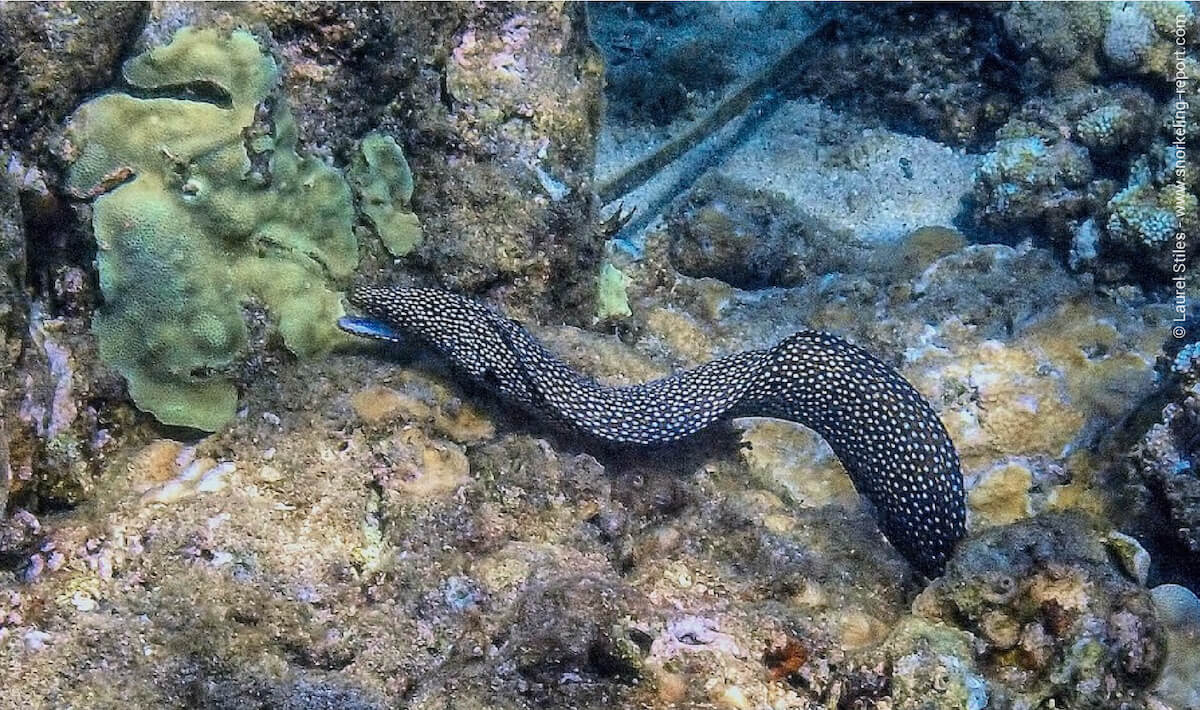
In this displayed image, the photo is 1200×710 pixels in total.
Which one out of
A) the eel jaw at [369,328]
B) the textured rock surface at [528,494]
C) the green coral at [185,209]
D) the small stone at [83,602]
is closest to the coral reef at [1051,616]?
the textured rock surface at [528,494]

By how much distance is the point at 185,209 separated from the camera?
14.3ft

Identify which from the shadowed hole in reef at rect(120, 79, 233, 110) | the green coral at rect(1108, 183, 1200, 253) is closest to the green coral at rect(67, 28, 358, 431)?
the shadowed hole in reef at rect(120, 79, 233, 110)

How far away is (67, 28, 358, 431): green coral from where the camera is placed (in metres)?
4.22

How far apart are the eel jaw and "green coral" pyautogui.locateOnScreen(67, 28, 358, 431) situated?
0.39 meters

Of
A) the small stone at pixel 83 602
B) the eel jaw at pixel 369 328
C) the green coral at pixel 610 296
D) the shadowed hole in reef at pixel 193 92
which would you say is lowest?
the small stone at pixel 83 602

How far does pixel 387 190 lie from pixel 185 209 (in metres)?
1.33

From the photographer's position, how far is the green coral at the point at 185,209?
166 inches

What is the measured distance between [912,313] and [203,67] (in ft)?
16.8

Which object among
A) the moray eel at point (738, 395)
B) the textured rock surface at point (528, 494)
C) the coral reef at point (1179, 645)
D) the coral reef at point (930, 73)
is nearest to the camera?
the textured rock surface at point (528, 494)

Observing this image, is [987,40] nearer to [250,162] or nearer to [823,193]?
[823,193]

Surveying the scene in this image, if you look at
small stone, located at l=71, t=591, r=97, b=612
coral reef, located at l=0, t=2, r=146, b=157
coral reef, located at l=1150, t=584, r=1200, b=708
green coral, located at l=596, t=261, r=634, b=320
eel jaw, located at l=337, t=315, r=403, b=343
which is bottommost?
coral reef, located at l=1150, t=584, r=1200, b=708

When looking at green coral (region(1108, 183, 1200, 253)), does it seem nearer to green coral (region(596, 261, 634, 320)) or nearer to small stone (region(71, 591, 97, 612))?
green coral (region(596, 261, 634, 320))

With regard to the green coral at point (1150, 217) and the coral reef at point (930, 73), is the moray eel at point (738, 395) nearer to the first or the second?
the green coral at point (1150, 217)

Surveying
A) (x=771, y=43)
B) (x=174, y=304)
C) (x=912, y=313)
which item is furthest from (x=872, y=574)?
(x=771, y=43)
